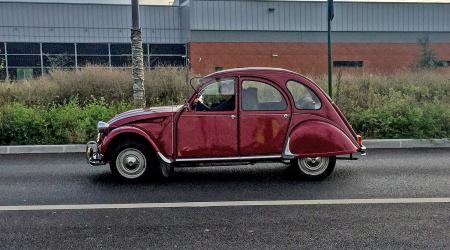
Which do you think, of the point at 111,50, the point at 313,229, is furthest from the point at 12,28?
the point at 313,229

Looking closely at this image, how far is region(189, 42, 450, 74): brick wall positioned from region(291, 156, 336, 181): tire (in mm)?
31126

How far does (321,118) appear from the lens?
22.8 feet

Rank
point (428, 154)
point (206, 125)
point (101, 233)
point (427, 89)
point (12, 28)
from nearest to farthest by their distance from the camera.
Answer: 1. point (101, 233)
2. point (206, 125)
3. point (428, 154)
4. point (427, 89)
5. point (12, 28)

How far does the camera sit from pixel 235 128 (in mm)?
6844

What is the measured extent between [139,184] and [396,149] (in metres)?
6.12

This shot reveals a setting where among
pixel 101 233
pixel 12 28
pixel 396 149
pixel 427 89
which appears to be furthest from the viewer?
pixel 12 28

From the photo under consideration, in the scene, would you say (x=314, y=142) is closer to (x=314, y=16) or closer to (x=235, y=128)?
(x=235, y=128)

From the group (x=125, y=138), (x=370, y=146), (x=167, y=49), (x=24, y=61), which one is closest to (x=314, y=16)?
(x=167, y=49)

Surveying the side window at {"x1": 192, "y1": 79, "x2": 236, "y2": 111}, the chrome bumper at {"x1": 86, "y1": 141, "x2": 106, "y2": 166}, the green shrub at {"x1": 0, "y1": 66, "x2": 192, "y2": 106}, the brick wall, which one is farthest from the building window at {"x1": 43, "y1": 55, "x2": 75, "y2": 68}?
the brick wall

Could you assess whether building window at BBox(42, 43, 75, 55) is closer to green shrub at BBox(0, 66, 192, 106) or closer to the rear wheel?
green shrub at BBox(0, 66, 192, 106)

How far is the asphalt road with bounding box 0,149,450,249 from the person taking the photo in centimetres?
447

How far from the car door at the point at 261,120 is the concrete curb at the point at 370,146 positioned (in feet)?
14.2

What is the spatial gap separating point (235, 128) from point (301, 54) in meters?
35.9

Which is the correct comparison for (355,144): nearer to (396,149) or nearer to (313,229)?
(313,229)
